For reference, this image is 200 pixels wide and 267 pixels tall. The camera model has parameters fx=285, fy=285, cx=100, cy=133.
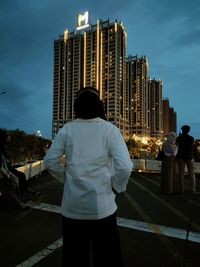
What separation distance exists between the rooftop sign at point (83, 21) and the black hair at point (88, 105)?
179m

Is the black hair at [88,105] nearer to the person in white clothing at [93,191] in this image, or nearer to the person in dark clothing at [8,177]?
the person in white clothing at [93,191]

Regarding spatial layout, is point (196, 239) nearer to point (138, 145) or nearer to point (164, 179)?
point (164, 179)

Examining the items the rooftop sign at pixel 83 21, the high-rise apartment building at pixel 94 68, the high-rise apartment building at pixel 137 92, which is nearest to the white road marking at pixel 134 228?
the high-rise apartment building at pixel 94 68

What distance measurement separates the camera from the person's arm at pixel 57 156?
2.56 metres

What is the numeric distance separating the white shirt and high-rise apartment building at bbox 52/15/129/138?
155484 mm

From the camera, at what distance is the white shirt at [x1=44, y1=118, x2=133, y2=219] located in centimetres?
239

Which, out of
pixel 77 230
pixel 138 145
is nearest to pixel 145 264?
pixel 77 230

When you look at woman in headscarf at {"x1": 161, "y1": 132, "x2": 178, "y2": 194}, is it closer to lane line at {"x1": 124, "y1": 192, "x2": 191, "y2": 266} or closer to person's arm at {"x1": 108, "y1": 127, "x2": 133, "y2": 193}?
lane line at {"x1": 124, "y1": 192, "x2": 191, "y2": 266}

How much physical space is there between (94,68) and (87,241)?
551 feet

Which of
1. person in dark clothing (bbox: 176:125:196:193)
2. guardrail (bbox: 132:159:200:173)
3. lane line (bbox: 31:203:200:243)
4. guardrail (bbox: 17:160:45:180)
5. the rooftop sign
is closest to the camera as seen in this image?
lane line (bbox: 31:203:200:243)

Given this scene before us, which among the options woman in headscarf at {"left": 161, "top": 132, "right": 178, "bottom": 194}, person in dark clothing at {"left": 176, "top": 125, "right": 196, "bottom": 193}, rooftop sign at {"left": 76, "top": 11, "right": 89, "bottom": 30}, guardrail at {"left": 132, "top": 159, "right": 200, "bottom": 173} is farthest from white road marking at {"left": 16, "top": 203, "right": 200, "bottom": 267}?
rooftop sign at {"left": 76, "top": 11, "right": 89, "bottom": 30}

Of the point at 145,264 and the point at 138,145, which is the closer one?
the point at 145,264

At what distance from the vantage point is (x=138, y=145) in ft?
382

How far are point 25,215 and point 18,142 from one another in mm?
37845
